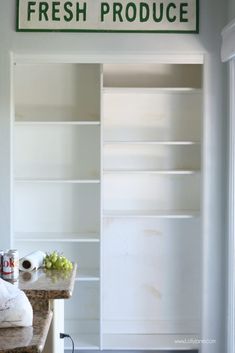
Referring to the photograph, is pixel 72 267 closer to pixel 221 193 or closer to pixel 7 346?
pixel 7 346

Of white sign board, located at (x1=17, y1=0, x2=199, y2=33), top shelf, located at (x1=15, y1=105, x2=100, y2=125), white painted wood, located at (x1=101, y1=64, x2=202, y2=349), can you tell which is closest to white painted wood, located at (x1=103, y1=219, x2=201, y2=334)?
white painted wood, located at (x1=101, y1=64, x2=202, y2=349)

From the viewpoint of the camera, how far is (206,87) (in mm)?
3234

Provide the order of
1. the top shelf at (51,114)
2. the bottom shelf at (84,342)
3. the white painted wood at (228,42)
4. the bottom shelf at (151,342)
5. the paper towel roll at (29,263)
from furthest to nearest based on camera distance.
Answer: the top shelf at (51,114)
the bottom shelf at (151,342)
the bottom shelf at (84,342)
the white painted wood at (228,42)
the paper towel roll at (29,263)

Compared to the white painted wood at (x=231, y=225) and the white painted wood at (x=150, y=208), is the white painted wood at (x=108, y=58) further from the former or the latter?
the white painted wood at (x=150, y=208)

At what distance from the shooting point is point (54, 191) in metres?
3.74

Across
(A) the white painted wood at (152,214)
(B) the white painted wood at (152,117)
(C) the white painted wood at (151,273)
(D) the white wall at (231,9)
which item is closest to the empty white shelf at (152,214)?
(A) the white painted wood at (152,214)

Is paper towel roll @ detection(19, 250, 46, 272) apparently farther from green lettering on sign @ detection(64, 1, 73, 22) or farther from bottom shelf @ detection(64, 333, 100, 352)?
green lettering on sign @ detection(64, 1, 73, 22)

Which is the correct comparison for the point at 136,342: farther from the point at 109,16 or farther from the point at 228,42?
the point at 109,16

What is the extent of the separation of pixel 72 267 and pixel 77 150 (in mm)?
1548

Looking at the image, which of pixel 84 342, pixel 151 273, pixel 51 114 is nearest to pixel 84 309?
pixel 84 342

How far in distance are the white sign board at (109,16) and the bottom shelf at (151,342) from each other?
2.32 meters

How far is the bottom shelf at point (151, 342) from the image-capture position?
11.7 feet

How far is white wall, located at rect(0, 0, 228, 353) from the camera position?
10.4 ft

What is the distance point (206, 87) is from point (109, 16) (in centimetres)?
82
